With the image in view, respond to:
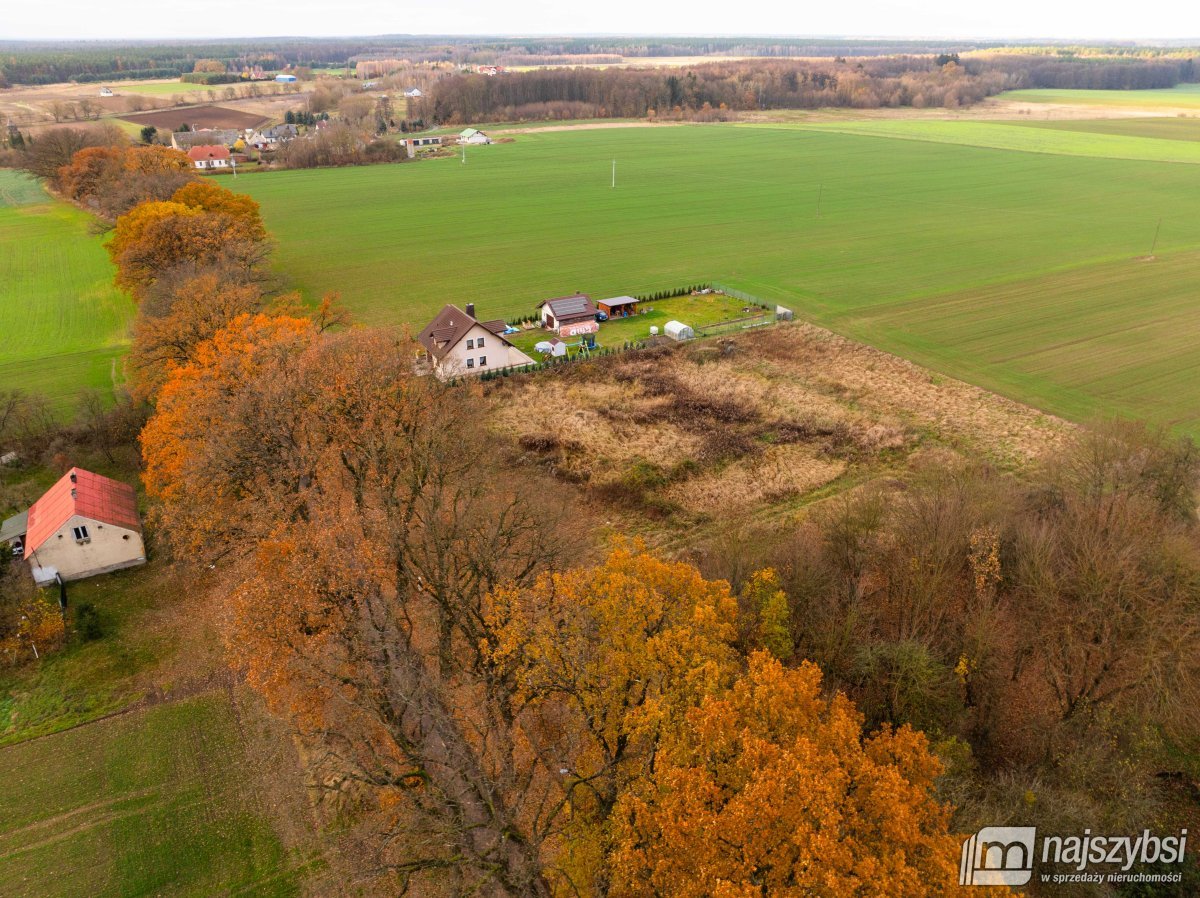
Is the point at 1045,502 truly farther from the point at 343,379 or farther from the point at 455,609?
the point at 343,379

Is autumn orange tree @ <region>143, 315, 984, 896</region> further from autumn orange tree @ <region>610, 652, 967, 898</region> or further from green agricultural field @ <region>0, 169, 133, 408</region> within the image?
green agricultural field @ <region>0, 169, 133, 408</region>

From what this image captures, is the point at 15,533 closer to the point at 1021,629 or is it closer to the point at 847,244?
the point at 1021,629

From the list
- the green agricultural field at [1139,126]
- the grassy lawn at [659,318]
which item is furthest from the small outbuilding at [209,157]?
the green agricultural field at [1139,126]

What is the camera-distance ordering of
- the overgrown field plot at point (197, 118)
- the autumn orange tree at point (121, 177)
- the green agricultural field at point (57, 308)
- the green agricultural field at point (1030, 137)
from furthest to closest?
the overgrown field plot at point (197, 118) → the green agricultural field at point (1030, 137) → the autumn orange tree at point (121, 177) → the green agricultural field at point (57, 308)

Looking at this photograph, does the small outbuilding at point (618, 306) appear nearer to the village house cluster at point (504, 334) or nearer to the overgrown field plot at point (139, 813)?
the village house cluster at point (504, 334)

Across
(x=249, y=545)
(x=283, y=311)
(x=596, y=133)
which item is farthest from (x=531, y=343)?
(x=596, y=133)

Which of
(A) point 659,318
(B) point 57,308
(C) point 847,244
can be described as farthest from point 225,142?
(C) point 847,244
